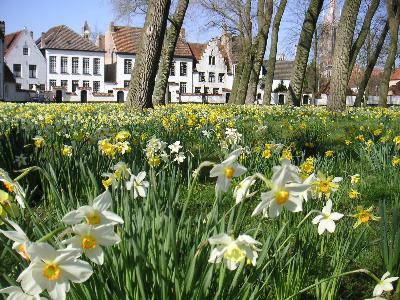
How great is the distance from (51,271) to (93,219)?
174 millimetres

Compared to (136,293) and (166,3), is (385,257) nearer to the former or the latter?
(136,293)

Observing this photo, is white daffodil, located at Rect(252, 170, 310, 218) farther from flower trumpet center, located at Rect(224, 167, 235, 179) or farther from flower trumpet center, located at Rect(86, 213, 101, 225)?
flower trumpet center, located at Rect(86, 213, 101, 225)

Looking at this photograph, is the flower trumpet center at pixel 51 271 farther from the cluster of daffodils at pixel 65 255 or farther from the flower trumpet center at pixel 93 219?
the flower trumpet center at pixel 93 219

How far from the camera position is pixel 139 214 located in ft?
6.20

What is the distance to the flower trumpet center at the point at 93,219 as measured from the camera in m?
1.31

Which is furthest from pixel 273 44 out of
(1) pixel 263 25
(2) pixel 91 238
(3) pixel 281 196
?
(2) pixel 91 238

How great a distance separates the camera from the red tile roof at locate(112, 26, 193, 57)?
2670 inches

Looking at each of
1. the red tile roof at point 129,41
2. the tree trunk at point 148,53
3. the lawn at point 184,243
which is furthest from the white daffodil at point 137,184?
the red tile roof at point 129,41

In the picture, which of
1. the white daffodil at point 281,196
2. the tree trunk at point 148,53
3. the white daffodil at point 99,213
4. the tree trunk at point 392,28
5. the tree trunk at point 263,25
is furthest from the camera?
the tree trunk at point 263,25

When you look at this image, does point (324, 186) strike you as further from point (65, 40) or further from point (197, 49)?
point (197, 49)

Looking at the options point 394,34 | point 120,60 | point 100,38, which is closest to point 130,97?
point 394,34

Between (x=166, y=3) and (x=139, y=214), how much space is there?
10.7 metres

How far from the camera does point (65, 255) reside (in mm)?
1200

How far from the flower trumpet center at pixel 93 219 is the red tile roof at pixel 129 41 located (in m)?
67.4
